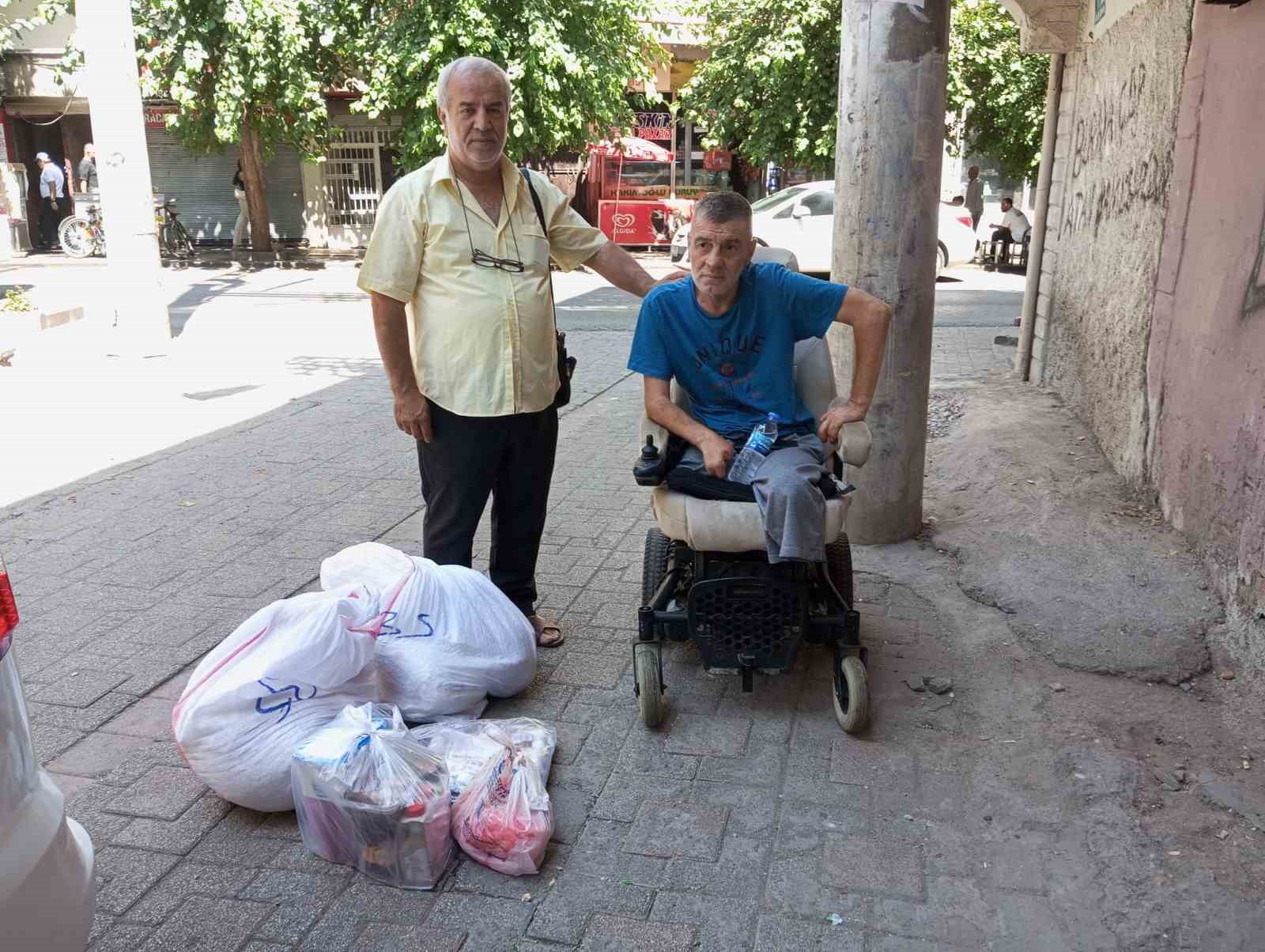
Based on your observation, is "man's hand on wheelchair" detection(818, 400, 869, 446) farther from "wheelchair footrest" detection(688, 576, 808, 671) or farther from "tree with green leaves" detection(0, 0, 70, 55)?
"tree with green leaves" detection(0, 0, 70, 55)

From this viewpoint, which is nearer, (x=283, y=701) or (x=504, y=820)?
(x=504, y=820)

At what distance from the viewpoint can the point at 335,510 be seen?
19.2ft

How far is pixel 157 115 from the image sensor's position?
2348cm

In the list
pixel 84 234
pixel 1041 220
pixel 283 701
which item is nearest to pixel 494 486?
pixel 283 701

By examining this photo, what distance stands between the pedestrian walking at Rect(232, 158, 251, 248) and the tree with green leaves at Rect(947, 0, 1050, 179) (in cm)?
1353

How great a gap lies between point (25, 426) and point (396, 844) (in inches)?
249

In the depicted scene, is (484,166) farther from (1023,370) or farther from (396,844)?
(1023,370)

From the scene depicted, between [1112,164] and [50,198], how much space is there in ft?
76.5

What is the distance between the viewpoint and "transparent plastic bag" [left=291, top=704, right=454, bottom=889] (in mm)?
2775

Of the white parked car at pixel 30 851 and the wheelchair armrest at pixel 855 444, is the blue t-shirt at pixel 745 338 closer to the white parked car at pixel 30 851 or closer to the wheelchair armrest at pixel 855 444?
the wheelchair armrest at pixel 855 444

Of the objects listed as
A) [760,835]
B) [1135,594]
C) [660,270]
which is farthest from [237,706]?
[660,270]

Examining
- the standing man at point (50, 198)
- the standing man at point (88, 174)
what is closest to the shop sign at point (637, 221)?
the standing man at point (88, 174)

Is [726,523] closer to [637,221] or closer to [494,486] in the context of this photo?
[494,486]

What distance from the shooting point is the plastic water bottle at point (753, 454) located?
3.47 metres
